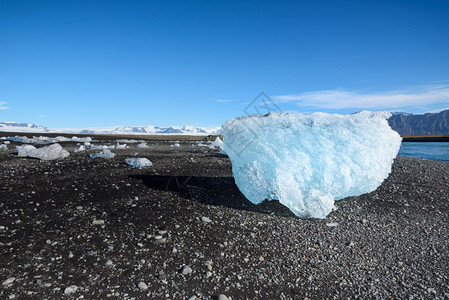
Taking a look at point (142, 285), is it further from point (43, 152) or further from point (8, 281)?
point (43, 152)

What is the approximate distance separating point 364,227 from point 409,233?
104cm

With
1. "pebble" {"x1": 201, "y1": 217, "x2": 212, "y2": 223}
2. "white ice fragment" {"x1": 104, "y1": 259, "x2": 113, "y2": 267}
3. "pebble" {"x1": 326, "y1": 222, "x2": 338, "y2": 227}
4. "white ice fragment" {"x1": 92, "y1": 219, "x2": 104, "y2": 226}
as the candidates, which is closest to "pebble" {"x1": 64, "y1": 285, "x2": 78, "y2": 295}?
"white ice fragment" {"x1": 104, "y1": 259, "x2": 113, "y2": 267}

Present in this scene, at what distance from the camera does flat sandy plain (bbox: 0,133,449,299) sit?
4.59 meters

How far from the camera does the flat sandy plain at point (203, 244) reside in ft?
15.1

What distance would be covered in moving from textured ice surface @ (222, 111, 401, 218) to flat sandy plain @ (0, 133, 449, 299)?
1.85 feet

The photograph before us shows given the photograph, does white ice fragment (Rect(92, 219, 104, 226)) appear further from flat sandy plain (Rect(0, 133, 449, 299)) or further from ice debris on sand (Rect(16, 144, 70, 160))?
ice debris on sand (Rect(16, 144, 70, 160))

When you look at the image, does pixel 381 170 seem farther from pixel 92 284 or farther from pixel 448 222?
pixel 92 284

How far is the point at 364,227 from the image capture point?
7352 mm

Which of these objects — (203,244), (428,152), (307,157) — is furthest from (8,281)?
(428,152)

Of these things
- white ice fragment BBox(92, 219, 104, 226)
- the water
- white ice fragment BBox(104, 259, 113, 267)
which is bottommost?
the water

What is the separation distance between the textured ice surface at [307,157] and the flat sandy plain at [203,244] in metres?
0.56

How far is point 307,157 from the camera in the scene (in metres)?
8.27

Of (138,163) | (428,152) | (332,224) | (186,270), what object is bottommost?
(428,152)

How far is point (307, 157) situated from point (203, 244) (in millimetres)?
4132
